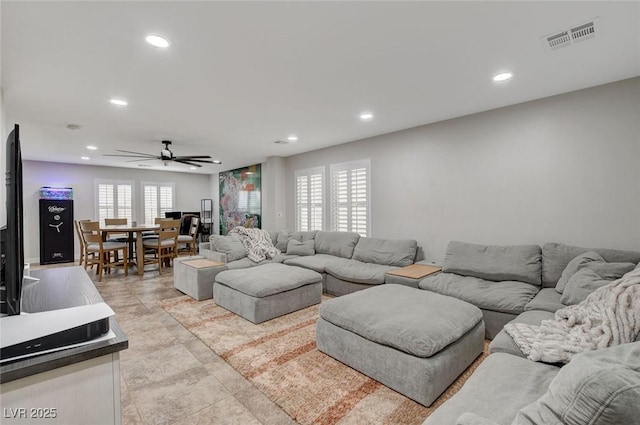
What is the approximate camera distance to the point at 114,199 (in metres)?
7.94

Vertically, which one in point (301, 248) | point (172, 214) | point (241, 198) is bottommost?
point (301, 248)

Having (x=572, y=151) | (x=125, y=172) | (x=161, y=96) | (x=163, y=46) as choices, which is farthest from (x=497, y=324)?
(x=125, y=172)

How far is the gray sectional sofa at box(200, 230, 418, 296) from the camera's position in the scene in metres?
3.96

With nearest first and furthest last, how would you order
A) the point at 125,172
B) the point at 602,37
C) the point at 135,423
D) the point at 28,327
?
the point at 28,327, the point at 135,423, the point at 602,37, the point at 125,172

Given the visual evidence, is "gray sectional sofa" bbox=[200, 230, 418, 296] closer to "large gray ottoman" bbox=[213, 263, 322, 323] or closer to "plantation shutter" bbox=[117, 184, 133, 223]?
"large gray ottoman" bbox=[213, 263, 322, 323]

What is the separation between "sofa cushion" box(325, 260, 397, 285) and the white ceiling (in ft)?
6.63

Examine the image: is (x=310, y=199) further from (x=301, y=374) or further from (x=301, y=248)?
(x=301, y=374)

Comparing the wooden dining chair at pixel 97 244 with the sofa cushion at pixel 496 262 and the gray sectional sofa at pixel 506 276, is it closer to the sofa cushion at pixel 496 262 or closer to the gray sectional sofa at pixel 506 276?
the gray sectional sofa at pixel 506 276

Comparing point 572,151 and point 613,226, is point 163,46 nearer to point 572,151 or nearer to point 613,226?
point 572,151

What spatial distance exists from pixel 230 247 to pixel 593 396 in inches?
176

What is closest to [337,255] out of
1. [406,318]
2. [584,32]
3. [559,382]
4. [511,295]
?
[511,295]

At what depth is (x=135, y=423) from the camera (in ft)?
5.74

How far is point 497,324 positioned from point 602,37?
2356 mm

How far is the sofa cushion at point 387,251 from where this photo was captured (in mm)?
4074
